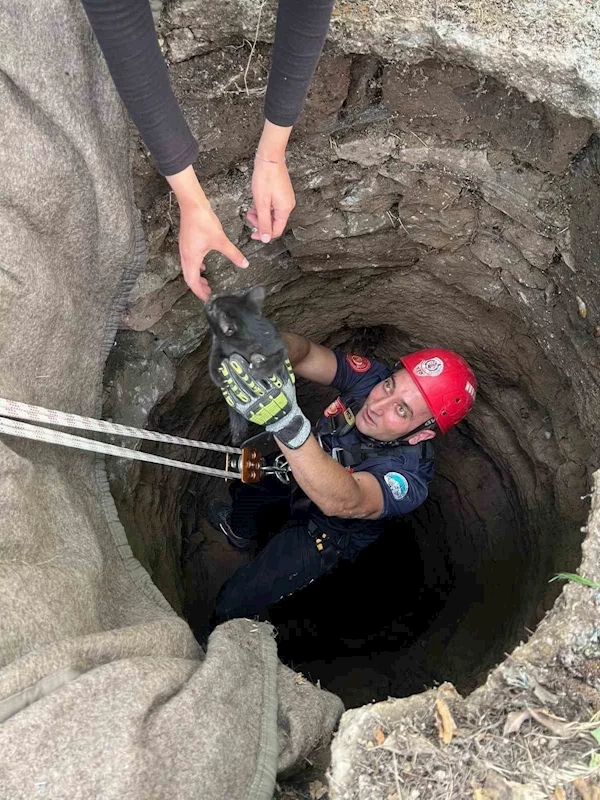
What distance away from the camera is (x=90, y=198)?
2.25 meters

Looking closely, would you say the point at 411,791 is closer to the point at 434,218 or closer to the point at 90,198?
the point at 90,198

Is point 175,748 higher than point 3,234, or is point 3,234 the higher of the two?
point 3,234

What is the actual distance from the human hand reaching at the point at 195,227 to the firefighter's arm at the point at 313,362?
140cm

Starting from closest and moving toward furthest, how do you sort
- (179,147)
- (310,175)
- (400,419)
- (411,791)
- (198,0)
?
(411,791)
(179,147)
(198,0)
(310,175)
(400,419)

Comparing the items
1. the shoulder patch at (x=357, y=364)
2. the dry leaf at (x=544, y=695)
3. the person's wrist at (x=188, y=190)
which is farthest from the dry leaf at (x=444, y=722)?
the shoulder patch at (x=357, y=364)

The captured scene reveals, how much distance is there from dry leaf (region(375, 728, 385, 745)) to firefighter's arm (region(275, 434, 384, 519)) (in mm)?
1458

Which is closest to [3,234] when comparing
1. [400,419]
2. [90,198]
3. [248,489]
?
[90,198]

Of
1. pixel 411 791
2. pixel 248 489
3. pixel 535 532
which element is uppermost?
pixel 411 791

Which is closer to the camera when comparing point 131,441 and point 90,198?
point 90,198

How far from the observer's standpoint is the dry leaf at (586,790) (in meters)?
1.48

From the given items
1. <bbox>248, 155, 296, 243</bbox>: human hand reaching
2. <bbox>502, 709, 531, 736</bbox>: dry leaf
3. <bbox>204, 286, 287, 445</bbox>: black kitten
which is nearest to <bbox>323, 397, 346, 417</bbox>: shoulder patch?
<bbox>204, 286, 287, 445</bbox>: black kitten

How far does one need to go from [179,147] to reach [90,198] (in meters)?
0.53

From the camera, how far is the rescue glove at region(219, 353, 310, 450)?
8.42 ft

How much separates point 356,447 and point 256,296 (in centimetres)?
169
